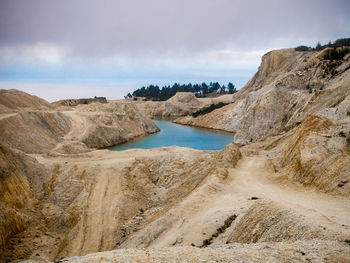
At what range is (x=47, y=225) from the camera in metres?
23.4

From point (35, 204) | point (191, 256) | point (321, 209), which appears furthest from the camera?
point (35, 204)

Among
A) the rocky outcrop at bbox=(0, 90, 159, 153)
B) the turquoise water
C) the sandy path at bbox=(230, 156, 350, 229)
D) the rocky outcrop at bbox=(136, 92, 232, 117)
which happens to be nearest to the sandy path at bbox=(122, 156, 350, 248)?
the sandy path at bbox=(230, 156, 350, 229)

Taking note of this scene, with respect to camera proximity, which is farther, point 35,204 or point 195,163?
point 195,163

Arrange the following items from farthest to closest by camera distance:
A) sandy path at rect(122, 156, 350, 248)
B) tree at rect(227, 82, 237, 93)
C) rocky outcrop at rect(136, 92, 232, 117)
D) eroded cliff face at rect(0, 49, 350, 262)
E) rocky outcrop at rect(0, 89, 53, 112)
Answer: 1. tree at rect(227, 82, 237, 93)
2. rocky outcrop at rect(136, 92, 232, 117)
3. rocky outcrop at rect(0, 89, 53, 112)
4. sandy path at rect(122, 156, 350, 248)
5. eroded cliff face at rect(0, 49, 350, 262)

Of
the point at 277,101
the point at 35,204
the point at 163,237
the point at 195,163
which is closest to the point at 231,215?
the point at 163,237

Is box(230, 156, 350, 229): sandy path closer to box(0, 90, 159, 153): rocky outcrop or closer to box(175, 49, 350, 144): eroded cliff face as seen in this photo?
box(175, 49, 350, 144): eroded cliff face

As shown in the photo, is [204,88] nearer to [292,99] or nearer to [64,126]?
[292,99]

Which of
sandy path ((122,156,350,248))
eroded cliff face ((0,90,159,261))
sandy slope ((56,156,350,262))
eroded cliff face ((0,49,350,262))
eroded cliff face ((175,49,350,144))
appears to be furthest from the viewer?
eroded cliff face ((175,49,350,144))

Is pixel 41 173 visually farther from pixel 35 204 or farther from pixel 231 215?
pixel 231 215

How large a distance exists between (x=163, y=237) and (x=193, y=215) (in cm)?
240

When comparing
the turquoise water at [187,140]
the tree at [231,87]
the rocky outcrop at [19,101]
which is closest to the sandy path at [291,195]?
the turquoise water at [187,140]

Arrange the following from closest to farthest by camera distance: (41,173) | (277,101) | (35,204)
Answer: (35,204) → (41,173) → (277,101)

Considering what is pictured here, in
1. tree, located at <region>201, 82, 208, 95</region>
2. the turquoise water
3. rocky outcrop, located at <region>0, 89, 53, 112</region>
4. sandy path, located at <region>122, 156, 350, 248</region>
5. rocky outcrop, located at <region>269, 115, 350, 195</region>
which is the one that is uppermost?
tree, located at <region>201, 82, 208, 95</region>

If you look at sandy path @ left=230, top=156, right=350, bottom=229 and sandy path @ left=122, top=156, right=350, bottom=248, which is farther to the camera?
sandy path @ left=122, top=156, right=350, bottom=248
